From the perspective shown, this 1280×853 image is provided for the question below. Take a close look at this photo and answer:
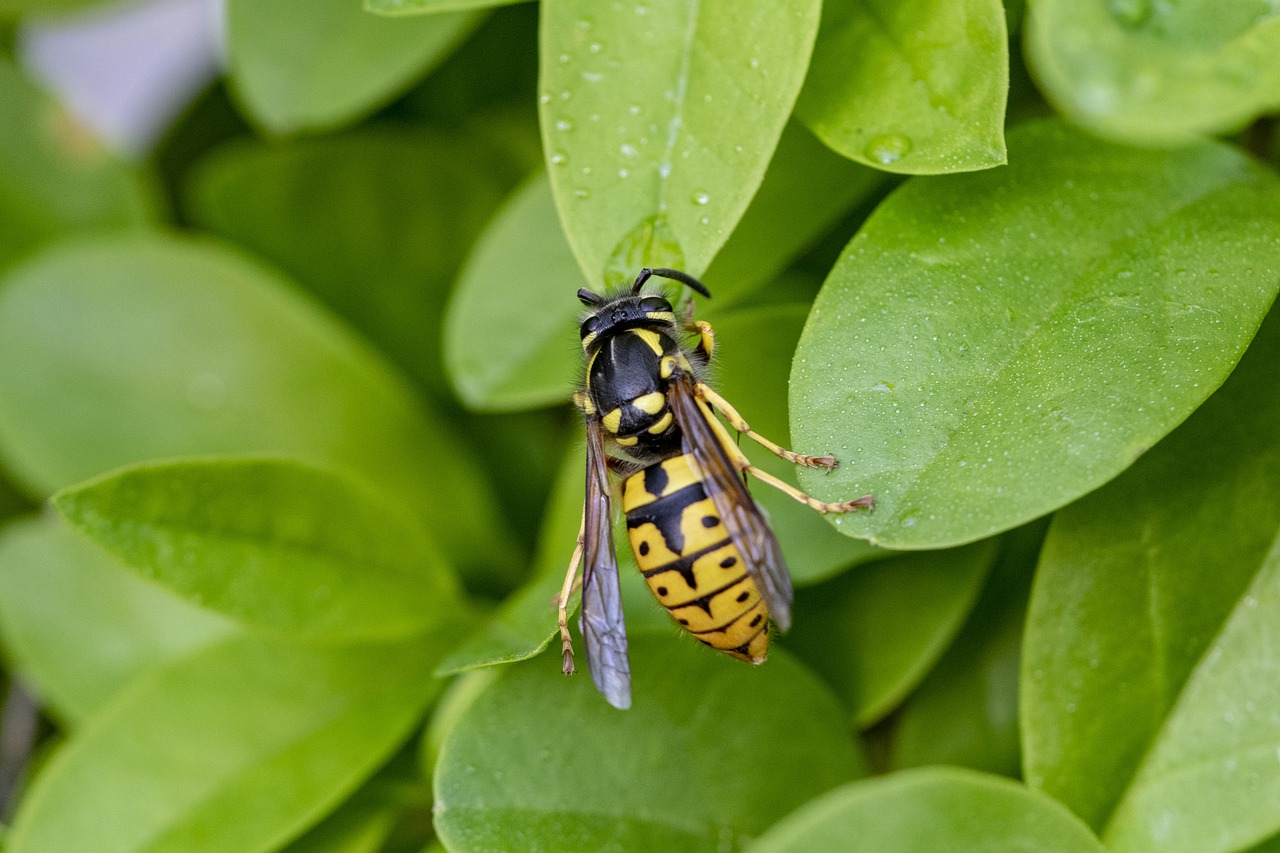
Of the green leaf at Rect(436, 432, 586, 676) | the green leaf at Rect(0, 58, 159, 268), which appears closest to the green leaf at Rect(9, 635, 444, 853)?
the green leaf at Rect(436, 432, 586, 676)

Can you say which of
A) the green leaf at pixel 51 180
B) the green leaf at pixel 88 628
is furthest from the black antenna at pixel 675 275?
the green leaf at pixel 51 180

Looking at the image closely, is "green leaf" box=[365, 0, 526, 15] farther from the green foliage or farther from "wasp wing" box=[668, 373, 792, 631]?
"wasp wing" box=[668, 373, 792, 631]

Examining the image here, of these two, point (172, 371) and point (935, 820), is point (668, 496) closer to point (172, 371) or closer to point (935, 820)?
point (935, 820)

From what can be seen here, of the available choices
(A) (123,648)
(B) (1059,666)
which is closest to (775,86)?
(B) (1059,666)

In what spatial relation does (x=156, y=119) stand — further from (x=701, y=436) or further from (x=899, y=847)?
(x=899, y=847)

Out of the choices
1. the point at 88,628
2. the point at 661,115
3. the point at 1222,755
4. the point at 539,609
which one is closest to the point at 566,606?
the point at 539,609
